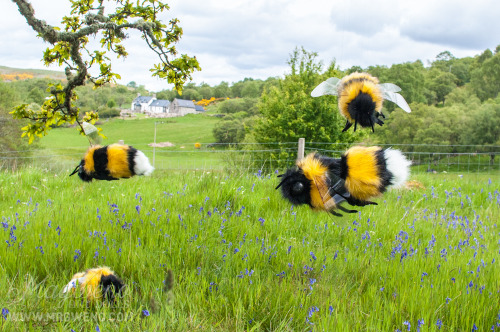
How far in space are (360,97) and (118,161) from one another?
87 centimetres

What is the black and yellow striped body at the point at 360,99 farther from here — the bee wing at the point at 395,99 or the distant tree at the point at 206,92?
the distant tree at the point at 206,92

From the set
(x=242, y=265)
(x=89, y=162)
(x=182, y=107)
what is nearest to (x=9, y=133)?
(x=242, y=265)

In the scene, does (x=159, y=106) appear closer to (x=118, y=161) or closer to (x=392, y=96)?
(x=118, y=161)

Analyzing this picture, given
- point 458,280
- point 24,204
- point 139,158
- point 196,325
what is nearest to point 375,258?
point 458,280

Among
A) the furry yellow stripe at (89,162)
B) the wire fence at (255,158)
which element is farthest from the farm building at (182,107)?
the furry yellow stripe at (89,162)

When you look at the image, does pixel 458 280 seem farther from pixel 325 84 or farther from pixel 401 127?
pixel 401 127

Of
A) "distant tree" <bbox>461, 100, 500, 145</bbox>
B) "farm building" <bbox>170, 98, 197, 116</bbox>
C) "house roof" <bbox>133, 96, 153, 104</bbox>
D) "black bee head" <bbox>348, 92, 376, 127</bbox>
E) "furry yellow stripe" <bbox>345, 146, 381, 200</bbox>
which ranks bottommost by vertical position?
"furry yellow stripe" <bbox>345, 146, 381, 200</bbox>

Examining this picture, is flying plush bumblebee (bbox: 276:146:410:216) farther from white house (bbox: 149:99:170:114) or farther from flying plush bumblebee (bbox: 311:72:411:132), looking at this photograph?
white house (bbox: 149:99:170:114)

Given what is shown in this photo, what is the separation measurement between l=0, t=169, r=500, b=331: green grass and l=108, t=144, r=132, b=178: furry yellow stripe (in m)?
0.47

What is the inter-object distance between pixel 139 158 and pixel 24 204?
4.25m

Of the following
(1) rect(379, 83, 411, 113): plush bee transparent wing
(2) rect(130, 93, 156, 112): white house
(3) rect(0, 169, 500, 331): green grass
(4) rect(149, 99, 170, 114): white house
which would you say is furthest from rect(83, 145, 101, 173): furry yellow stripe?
(4) rect(149, 99, 170, 114): white house

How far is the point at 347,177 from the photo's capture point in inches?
35.9

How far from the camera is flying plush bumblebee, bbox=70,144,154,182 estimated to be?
4.05ft

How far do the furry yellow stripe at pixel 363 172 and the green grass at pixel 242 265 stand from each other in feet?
0.88
